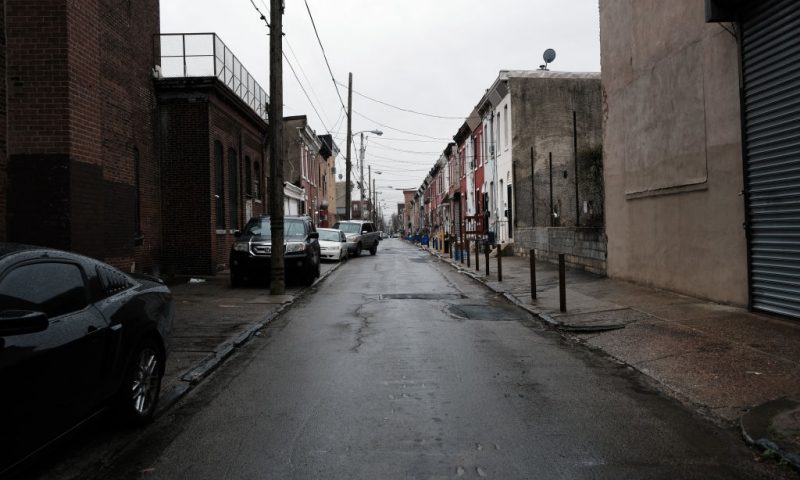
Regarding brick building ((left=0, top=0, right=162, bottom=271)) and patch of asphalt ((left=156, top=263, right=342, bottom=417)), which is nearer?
patch of asphalt ((left=156, top=263, right=342, bottom=417))

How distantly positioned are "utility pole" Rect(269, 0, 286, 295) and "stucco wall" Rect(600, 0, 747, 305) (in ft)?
24.3

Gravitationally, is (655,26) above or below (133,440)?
above

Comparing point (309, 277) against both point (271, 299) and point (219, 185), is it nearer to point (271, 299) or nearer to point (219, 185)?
point (271, 299)

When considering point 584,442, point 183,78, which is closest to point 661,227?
point 584,442

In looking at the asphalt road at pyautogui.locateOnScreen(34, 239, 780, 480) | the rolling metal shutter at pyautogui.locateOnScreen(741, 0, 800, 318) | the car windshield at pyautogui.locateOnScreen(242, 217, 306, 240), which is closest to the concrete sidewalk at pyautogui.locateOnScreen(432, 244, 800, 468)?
the asphalt road at pyautogui.locateOnScreen(34, 239, 780, 480)

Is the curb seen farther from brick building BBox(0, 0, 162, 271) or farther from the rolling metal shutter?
brick building BBox(0, 0, 162, 271)

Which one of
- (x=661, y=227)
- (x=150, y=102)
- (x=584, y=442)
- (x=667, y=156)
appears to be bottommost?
(x=584, y=442)

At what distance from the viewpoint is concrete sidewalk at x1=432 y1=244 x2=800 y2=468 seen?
5117 millimetres

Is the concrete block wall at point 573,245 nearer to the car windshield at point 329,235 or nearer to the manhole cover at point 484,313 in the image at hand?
the manhole cover at point 484,313

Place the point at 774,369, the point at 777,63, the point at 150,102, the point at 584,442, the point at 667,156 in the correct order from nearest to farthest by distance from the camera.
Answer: the point at 584,442
the point at 774,369
the point at 777,63
the point at 667,156
the point at 150,102

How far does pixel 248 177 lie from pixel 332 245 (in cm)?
439

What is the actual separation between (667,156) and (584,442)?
8.86 m

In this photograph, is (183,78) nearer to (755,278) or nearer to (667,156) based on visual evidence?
(667,156)

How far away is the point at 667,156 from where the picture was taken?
39.7 feet
